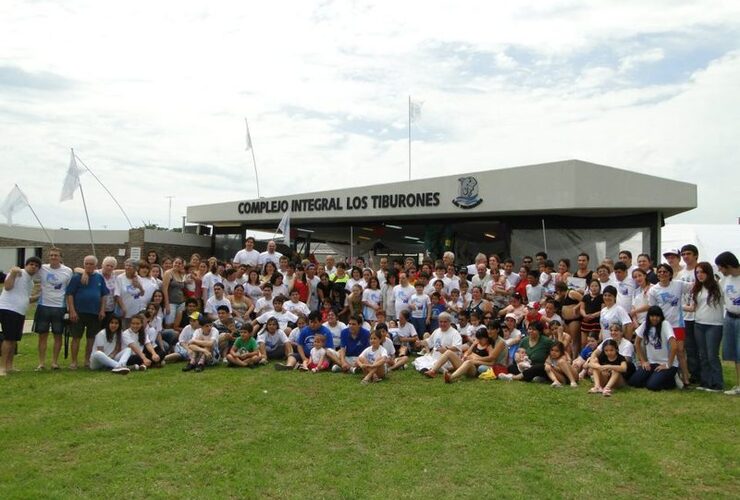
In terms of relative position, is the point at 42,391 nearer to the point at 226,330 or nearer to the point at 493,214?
the point at 226,330

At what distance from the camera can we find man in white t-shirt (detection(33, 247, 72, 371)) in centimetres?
909

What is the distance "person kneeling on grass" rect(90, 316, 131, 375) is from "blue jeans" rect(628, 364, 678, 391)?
7.12 metres

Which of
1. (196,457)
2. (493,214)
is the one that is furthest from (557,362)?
(493,214)

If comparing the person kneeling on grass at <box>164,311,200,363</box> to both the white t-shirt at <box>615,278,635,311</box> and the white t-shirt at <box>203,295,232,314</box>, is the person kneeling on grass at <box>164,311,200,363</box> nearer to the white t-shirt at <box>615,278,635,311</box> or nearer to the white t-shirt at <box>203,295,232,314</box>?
the white t-shirt at <box>203,295,232,314</box>

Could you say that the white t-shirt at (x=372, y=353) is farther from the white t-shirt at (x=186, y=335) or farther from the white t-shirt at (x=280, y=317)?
the white t-shirt at (x=186, y=335)

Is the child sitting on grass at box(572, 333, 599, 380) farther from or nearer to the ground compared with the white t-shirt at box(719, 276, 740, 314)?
nearer to the ground

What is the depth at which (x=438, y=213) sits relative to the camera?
18797mm

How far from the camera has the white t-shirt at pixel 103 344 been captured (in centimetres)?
944

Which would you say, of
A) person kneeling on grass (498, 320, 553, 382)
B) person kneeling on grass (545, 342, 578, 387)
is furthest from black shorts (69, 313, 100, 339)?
person kneeling on grass (545, 342, 578, 387)

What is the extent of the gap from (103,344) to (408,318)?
494 centimetres

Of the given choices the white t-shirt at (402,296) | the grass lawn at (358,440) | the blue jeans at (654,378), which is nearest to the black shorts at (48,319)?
the grass lawn at (358,440)

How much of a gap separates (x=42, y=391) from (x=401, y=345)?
5349mm

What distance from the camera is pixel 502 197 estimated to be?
17.5 m

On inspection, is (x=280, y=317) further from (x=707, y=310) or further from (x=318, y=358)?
(x=707, y=310)
